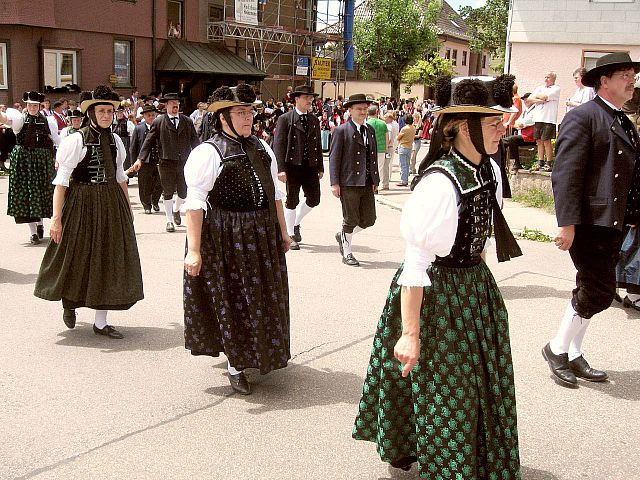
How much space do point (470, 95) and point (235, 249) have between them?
1939 millimetres

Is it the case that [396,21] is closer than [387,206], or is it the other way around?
[387,206]

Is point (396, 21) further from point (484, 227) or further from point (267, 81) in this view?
point (484, 227)

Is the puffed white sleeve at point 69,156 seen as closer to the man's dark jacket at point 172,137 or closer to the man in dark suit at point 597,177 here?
the man in dark suit at point 597,177

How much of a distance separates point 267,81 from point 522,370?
29.9 meters

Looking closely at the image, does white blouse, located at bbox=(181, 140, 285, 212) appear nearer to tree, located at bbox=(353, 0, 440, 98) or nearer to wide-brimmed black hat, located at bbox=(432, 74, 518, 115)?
wide-brimmed black hat, located at bbox=(432, 74, 518, 115)

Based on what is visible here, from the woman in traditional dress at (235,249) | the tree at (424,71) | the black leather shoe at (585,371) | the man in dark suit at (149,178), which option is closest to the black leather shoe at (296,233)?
the man in dark suit at (149,178)

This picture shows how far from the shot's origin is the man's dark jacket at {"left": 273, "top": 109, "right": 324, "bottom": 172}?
922cm

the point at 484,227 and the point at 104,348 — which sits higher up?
the point at 484,227

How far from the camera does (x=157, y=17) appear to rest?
2684cm

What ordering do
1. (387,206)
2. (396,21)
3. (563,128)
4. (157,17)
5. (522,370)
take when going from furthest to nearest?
(396,21)
(157,17)
(387,206)
(522,370)
(563,128)

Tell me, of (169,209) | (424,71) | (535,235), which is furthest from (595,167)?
(424,71)

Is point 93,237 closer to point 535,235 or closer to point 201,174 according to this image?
point 201,174

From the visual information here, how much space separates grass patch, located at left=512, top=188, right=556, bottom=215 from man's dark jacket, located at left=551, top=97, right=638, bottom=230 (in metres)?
7.36

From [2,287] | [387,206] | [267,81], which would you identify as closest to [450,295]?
[2,287]
